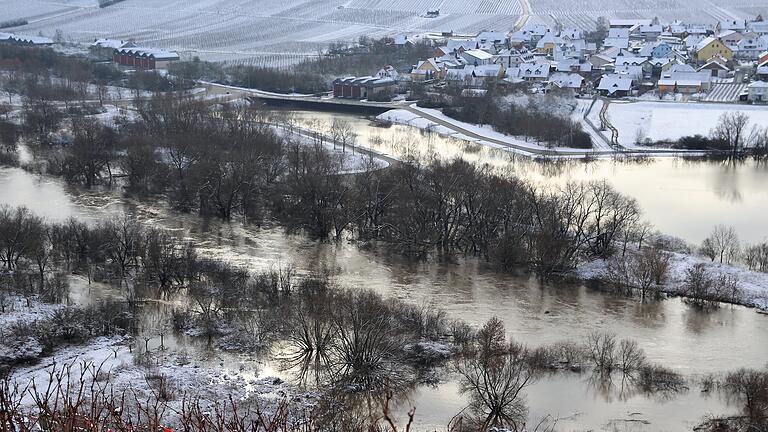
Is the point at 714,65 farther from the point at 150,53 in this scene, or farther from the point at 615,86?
the point at 150,53

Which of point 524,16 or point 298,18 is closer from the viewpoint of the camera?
point 524,16

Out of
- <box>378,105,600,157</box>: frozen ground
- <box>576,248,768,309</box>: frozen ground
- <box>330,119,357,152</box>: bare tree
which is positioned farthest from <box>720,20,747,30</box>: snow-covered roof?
<box>576,248,768,309</box>: frozen ground

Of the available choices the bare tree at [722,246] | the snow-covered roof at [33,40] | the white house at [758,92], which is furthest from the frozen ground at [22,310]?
the snow-covered roof at [33,40]

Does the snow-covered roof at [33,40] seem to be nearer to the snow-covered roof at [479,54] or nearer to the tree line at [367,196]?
the snow-covered roof at [479,54]

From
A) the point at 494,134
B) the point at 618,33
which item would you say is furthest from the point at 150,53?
the point at 618,33

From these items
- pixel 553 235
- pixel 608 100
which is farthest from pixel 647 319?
pixel 608 100
